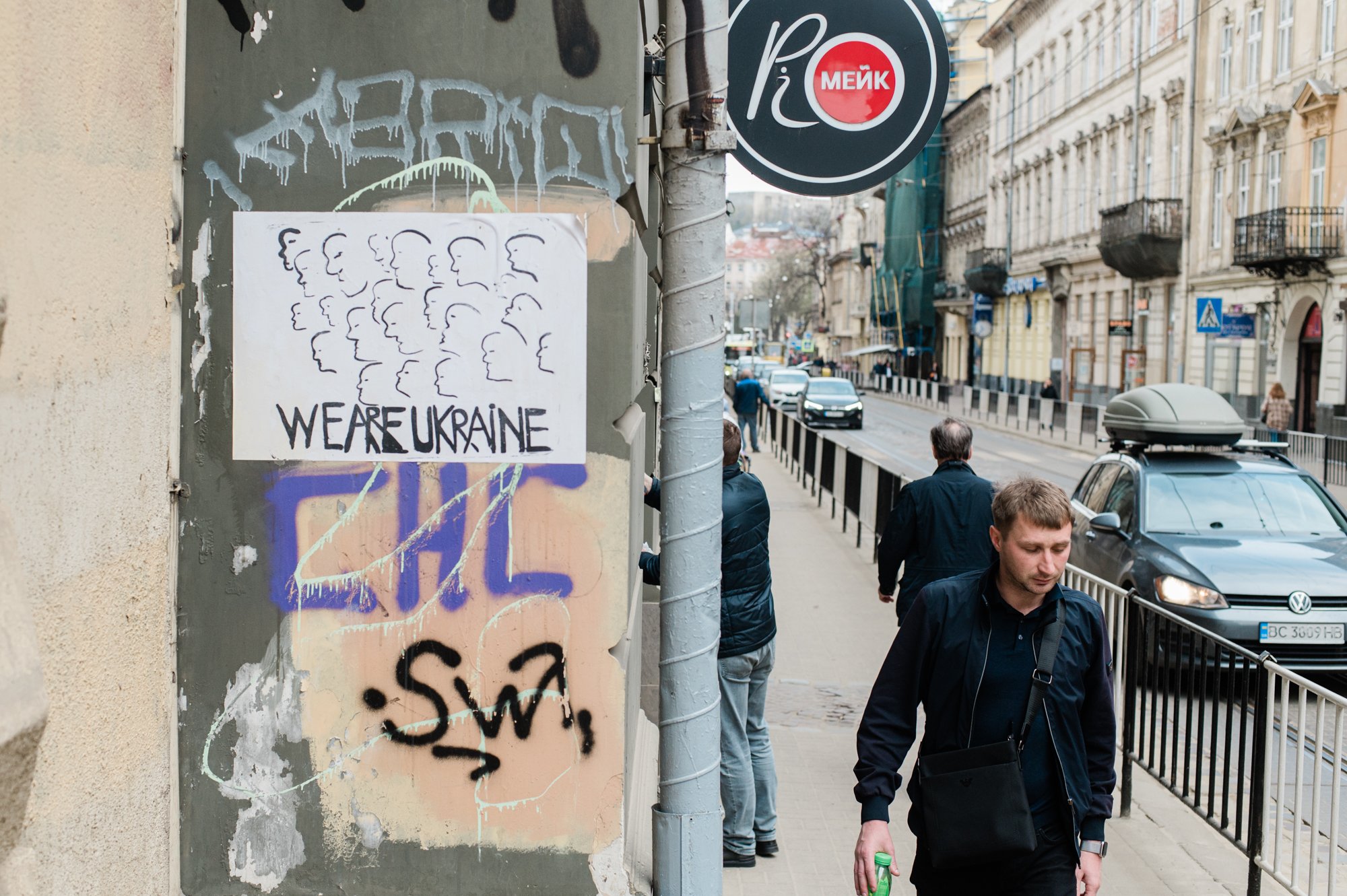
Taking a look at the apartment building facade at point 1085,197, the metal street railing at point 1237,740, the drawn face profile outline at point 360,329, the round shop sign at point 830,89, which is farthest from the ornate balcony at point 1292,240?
the drawn face profile outline at point 360,329

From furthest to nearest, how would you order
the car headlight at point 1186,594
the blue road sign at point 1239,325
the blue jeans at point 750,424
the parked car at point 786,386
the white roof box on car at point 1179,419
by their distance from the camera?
the parked car at point 786,386 < the blue road sign at point 1239,325 < the blue jeans at point 750,424 < the white roof box on car at point 1179,419 < the car headlight at point 1186,594

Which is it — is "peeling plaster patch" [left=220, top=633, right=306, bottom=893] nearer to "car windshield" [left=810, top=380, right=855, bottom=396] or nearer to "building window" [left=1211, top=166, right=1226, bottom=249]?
"car windshield" [left=810, top=380, right=855, bottom=396]

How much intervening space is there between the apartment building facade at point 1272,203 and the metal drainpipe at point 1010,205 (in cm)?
2108

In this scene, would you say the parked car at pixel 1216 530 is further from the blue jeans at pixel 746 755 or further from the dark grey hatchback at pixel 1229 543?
the blue jeans at pixel 746 755

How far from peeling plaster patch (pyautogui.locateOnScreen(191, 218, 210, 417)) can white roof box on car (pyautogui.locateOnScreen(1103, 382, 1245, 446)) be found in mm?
7803

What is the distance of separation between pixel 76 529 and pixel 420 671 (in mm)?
1410

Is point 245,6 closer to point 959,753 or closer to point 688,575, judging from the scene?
point 688,575

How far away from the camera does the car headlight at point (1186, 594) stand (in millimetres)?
8938

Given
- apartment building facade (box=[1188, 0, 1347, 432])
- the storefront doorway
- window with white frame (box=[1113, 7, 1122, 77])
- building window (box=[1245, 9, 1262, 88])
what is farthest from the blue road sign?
window with white frame (box=[1113, 7, 1122, 77])

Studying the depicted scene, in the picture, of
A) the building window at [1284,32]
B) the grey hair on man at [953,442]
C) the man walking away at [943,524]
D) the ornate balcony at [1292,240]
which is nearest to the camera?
the man walking away at [943,524]

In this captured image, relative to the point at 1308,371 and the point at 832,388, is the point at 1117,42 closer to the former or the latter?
the point at 832,388

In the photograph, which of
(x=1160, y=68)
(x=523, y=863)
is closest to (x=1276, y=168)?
(x=1160, y=68)

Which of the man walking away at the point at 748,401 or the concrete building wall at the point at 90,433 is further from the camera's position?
the man walking away at the point at 748,401

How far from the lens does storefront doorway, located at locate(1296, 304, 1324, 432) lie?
1308 inches
